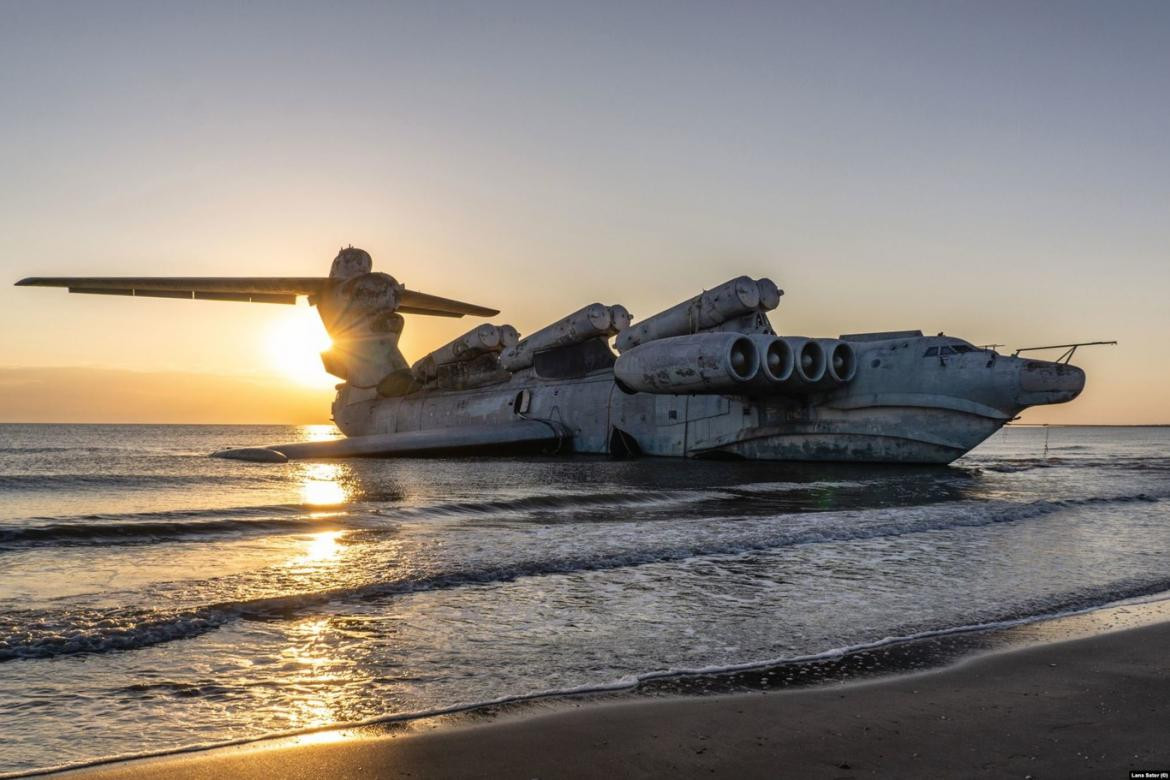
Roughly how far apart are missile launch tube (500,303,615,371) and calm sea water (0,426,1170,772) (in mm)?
12259

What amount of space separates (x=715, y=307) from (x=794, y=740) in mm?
18346

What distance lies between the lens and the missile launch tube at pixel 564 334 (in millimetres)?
24688

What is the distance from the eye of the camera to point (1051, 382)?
1772 cm

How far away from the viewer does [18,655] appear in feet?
13.6

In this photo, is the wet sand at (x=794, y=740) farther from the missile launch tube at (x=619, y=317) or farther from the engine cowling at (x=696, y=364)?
the missile launch tube at (x=619, y=317)

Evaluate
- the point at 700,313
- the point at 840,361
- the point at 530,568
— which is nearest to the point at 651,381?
the point at 700,313

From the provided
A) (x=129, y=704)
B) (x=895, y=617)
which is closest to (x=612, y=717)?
(x=129, y=704)

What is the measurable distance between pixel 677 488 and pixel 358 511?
579cm

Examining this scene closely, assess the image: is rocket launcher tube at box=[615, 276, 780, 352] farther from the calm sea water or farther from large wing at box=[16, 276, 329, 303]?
large wing at box=[16, 276, 329, 303]

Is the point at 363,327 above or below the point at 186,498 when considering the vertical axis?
above

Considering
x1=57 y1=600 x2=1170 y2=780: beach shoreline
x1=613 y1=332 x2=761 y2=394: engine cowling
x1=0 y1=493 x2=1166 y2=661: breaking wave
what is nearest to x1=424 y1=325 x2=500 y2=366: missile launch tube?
x1=613 y1=332 x2=761 y2=394: engine cowling

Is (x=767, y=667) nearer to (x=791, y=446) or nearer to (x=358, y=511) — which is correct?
(x=358, y=511)

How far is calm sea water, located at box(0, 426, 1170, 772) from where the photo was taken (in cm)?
356

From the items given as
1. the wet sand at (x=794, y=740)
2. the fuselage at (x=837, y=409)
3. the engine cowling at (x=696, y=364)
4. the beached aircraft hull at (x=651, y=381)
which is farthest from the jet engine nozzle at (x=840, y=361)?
the wet sand at (x=794, y=740)
